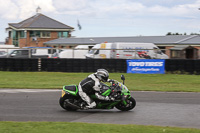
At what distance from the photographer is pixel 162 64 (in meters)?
23.5

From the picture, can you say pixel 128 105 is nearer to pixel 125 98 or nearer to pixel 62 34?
pixel 125 98

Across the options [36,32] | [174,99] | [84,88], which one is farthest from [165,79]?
[36,32]

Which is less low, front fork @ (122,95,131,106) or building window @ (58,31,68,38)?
building window @ (58,31,68,38)

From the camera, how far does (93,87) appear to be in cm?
1005

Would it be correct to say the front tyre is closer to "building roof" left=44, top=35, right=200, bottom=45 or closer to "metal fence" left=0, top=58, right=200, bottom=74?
"metal fence" left=0, top=58, right=200, bottom=74

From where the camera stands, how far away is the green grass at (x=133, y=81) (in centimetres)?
1739

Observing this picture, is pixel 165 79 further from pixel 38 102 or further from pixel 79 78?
pixel 38 102

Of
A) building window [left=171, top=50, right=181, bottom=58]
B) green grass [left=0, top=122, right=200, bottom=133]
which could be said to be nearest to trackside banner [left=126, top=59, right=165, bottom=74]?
building window [left=171, top=50, right=181, bottom=58]

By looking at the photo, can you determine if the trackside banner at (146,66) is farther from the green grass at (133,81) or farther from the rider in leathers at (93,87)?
the rider in leathers at (93,87)

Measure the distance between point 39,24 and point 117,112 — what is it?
54.9m

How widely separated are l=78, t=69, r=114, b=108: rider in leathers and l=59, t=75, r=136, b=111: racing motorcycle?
4.7 inches

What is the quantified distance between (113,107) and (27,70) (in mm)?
15878

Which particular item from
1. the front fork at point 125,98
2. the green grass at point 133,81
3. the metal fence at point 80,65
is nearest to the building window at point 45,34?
the metal fence at point 80,65

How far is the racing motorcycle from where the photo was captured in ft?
33.1
